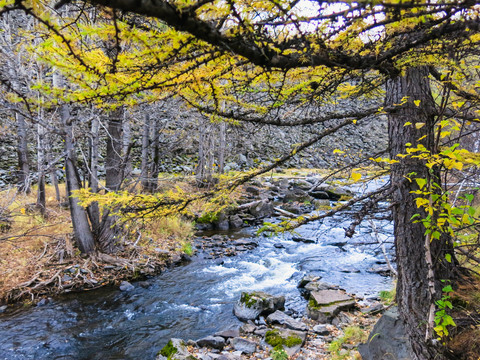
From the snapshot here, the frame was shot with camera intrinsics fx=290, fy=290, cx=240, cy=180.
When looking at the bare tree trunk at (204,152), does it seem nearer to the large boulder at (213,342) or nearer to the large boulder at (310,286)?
the large boulder at (310,286)

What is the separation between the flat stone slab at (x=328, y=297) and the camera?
6.90 m

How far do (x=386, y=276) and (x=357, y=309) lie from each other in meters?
2.83

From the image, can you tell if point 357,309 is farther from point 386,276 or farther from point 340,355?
point 386,276

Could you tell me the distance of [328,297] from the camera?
7.12 metres

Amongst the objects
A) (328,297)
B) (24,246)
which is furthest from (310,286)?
(24,246)

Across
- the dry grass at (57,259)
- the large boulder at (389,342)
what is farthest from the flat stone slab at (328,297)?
the dry grass at (57,259)

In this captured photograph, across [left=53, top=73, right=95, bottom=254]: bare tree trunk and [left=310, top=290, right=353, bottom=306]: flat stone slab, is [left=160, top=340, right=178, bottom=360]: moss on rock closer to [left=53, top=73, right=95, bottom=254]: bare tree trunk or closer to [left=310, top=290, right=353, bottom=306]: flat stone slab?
[left=310, top=290, right=353, bottom=306]: flat stone slab

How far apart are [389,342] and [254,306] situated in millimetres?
3466

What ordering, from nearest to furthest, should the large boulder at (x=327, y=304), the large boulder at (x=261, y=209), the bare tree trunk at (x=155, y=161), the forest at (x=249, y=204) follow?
the forest at (x=249, y=204), the large boulder at (x=327, y=304), the bare tree trunk at (x=155, y=161), the large boulder at (x=261, y=209)

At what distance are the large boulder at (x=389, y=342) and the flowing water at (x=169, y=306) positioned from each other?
113 centimetres

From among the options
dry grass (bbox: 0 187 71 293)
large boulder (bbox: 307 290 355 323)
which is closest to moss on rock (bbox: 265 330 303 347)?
large boulder (bbox: 307 290 355 323)

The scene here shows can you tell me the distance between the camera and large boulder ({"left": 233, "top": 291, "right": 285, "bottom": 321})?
6.77m

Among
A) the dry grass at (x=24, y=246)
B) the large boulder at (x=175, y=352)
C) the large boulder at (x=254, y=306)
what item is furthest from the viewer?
the dry grass at (x=24, y=246)

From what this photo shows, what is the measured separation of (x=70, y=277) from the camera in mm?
7883
